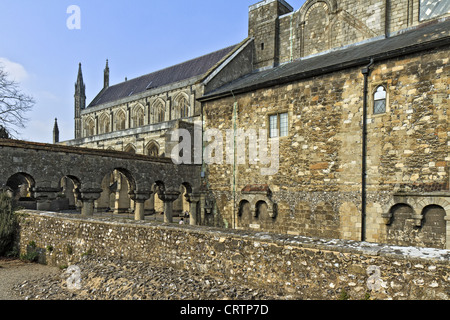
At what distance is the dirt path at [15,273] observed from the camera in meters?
6.59

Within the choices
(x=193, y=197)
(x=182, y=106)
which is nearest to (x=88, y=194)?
(x=193, y=197)

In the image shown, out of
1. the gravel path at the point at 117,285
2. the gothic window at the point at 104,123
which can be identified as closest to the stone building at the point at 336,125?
the gravel path at the point at 117,285

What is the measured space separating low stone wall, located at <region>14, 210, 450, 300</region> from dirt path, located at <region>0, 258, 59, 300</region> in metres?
0.58

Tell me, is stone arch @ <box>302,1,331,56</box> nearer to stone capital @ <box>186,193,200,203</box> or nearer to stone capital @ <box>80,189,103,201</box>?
stone capital @ <box>186,193,200,203</box>

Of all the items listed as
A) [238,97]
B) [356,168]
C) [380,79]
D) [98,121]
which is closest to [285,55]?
[238,97]

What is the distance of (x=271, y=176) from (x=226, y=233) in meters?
8.74

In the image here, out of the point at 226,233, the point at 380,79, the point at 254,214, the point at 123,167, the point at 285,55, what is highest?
the point at 285,55

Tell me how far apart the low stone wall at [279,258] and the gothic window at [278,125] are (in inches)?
339

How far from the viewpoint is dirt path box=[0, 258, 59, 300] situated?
659 centimetres

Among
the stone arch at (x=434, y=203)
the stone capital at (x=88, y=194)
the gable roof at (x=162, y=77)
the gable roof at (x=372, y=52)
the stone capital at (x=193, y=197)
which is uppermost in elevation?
the gable roof at (x=162, y=77)

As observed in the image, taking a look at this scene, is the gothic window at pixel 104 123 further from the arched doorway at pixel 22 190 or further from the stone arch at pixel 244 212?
the stone arch at pixel 244 212

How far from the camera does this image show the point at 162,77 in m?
36.7

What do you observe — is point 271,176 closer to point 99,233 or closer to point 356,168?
point 356,168
